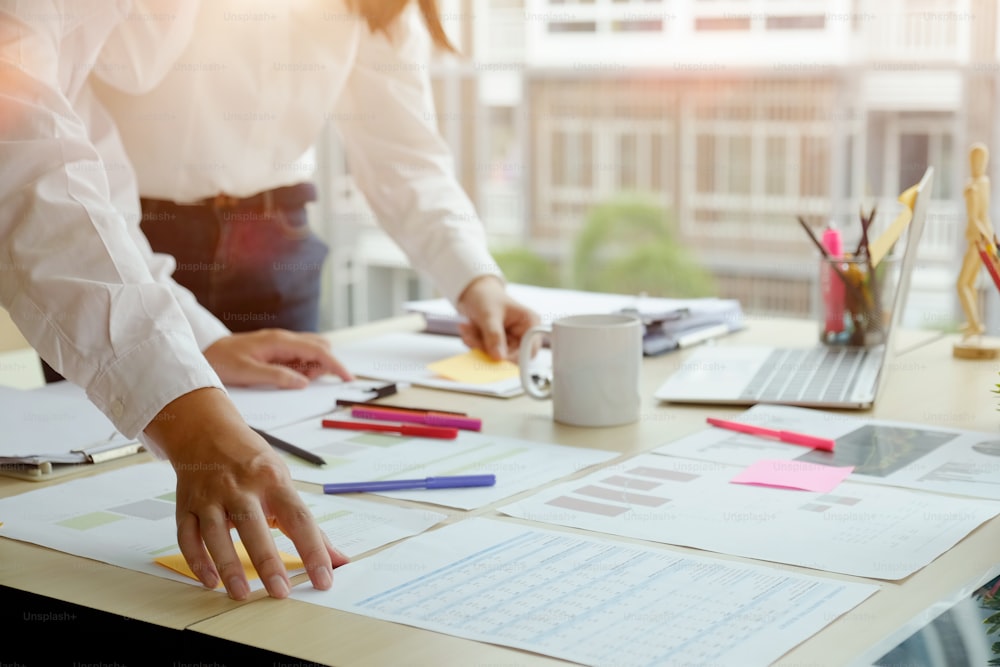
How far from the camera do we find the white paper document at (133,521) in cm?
92

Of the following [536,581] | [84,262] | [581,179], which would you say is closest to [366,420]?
[84,262]

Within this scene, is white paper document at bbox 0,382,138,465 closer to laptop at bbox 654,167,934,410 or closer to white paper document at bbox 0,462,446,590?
white paper document at bbox 0,462,446,590

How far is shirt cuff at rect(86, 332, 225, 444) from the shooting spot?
937 mm

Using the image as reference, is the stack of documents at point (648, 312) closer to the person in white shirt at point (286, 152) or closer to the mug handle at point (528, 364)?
the person in white shirt at point (286, 152)

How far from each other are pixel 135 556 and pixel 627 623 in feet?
1.27

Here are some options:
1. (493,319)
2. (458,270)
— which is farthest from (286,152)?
(493,319)

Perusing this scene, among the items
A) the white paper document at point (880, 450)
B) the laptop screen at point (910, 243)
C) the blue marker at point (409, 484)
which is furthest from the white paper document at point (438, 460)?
the laptop screen at point (910, 243)

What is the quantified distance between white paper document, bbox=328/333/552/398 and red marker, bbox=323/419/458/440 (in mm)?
196

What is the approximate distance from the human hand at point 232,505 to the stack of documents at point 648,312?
82cm

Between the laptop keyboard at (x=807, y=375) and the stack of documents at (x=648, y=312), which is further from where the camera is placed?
the stack of documents at (x=648, y=312)

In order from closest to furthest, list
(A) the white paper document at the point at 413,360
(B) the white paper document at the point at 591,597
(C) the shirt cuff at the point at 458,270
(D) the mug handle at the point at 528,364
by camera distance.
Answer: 1. (B) the white paper document at the point at 591,597
2. (D) the mug handle at the point at 528,364
3. (A) the white paper document at the point at 413,360
4. (C) the shirt cuff at the point at 458,270

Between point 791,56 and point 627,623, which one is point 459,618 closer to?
point 627,623

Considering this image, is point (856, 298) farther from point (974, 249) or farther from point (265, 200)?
point (265, 200)

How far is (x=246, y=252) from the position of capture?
173 cm
